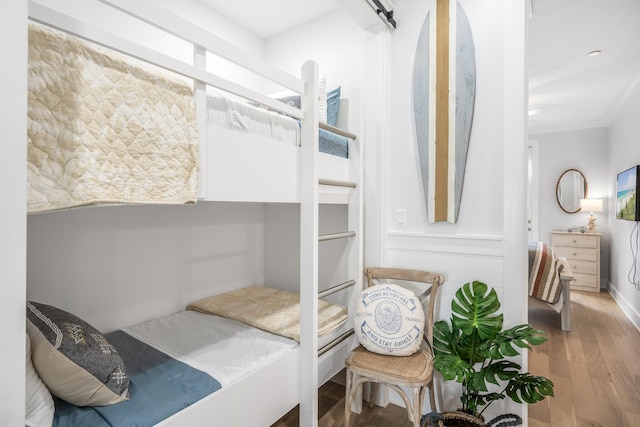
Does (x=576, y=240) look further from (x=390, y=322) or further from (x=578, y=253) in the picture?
(x=390, y=322)

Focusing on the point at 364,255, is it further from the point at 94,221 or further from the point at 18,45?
the point at 18,45

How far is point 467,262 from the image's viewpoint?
1914mm

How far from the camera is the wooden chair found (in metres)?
1.52

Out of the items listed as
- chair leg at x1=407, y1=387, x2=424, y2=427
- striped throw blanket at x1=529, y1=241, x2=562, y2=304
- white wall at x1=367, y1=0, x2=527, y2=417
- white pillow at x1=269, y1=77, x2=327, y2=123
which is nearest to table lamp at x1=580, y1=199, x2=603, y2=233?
striped throw blanket at x1=529, y1=241, x2=562, y2=304

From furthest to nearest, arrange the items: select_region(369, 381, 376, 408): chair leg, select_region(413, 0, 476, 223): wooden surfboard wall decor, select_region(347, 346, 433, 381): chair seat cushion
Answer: select_region(369, 381, 376, 408): chair leg, select_region(413, 0, 476, 223): wooden surfboard wall decor, select_region(347, 346, 433, 381): chair seat cushion

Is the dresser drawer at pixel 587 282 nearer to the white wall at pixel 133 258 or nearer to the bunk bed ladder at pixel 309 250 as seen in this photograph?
the white wall at pixel 133 258

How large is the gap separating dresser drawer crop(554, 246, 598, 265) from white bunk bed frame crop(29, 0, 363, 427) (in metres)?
4.63

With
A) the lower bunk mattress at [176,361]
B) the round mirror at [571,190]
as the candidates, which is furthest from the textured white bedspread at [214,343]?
the round mirror at [571,190]

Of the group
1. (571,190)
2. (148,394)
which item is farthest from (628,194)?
(148,394)

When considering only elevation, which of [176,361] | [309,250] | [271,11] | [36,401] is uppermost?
[271,11]

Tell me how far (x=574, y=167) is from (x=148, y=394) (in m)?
6.37

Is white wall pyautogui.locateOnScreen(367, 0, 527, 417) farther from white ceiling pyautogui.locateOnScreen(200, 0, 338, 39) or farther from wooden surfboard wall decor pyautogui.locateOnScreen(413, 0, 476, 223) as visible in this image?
white ceiling pyautogui.locateOnScreen(200, 0, 338, 39)

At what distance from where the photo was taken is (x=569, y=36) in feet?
8.98

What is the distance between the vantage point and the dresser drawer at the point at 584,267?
15.8 ft
